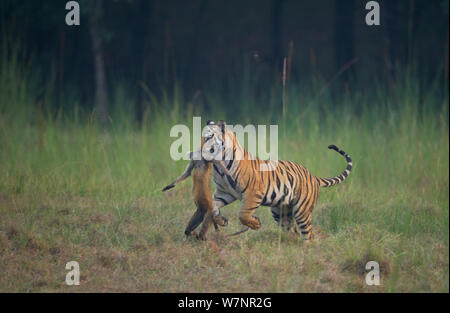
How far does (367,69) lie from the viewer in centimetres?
1073

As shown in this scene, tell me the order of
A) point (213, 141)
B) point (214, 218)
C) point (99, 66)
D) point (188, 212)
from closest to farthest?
point (213, 141), point (214, 218), point (188, 212), point (99, 66)

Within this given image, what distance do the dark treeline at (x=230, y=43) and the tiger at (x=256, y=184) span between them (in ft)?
17.8

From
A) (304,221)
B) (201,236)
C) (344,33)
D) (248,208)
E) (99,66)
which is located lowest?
(201,236)

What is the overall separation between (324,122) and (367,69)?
4.02m

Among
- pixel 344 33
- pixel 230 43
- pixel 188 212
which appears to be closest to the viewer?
pixel 188 212

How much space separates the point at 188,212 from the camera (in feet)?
15.5

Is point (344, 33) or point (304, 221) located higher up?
point (344, 33)

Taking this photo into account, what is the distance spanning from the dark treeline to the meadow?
292 cm

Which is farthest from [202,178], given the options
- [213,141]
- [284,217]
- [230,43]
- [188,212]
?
[230,43]

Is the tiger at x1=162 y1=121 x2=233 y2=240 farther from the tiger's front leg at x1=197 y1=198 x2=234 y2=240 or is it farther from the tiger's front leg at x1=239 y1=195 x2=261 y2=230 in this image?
the tiger's front leg at x1=239 y1=195 x2=261 y2=230

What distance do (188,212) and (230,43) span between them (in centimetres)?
699

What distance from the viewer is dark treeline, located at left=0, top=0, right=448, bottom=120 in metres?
9.82

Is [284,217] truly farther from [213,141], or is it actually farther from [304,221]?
[213,141]

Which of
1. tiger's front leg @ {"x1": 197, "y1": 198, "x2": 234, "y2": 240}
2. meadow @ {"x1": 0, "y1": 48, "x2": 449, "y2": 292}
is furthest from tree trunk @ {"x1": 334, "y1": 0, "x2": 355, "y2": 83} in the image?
tiger's front leg @ {"x1": 197, "y1": 198, "x2": 234, "y2": 240}
